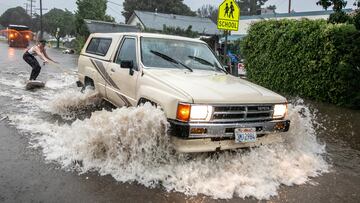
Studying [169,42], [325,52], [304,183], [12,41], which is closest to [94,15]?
[12,41]

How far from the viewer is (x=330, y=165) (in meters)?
6.24

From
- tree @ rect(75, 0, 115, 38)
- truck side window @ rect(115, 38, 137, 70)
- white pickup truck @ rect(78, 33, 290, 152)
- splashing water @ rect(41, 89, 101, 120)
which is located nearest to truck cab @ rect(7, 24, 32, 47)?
tree @ rect(75, 0, 115, 38)

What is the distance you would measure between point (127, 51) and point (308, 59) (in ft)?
23.0

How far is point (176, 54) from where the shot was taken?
263 inches

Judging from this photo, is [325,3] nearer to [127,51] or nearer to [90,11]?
[127,51]

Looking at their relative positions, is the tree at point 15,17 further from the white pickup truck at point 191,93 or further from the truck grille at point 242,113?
the truck grille at point 242,113

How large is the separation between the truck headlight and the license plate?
45 centimetres

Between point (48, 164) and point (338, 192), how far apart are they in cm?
377

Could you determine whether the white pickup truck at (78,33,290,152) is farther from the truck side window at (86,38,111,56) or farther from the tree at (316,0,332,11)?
the tree at (316,0,332,11)

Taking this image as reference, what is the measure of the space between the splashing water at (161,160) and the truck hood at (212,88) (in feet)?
1.69

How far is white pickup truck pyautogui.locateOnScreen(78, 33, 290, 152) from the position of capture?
4992 millimetres

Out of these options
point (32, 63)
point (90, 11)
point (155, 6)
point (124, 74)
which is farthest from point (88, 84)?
point (155, 6)

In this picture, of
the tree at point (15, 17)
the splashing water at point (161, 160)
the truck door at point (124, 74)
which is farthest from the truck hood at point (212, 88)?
the tree at point (15, 17)

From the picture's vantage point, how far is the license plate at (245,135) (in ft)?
17.0
